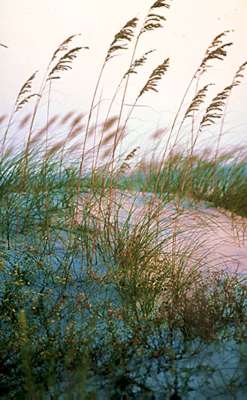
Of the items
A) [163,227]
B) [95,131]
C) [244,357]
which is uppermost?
[95,131]

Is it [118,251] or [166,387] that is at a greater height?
[118,251]

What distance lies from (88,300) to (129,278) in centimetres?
28

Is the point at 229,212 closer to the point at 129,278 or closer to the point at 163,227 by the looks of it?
the point at 163,227

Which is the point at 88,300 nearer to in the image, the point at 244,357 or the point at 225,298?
the point at 225,298

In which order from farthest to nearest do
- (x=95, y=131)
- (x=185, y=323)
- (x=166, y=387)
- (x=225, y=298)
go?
(x=95, y=131) < (x=225, y=298) < (x=185, y=323) < (x=166, y=387)

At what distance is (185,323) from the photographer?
260 cm

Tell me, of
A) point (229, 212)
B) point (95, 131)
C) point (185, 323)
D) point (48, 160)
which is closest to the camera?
point (185, 323)

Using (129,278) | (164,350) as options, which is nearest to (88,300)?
(129,278)

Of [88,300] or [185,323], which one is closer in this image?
[185,323]

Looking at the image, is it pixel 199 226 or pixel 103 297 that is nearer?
pixel 103 297

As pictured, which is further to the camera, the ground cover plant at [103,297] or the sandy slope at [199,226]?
the sandy slope at [199,226]

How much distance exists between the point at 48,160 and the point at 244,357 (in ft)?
9.48

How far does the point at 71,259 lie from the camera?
3.65 m

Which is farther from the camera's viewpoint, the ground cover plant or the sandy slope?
the sandy slope
